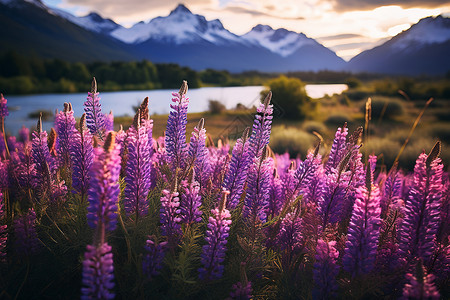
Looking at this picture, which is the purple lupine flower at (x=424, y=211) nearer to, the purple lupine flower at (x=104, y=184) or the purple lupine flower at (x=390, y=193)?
the purple lupine flower at (x=390, y=193)

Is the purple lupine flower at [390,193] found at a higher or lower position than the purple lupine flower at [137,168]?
lower

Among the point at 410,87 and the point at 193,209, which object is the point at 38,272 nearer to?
the point at 193,209

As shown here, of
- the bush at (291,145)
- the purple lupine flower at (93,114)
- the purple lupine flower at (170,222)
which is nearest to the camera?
the purple lupine flower at (170,222)

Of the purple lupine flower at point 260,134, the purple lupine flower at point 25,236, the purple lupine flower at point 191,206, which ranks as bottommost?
the purple lupine flower at point 25,236

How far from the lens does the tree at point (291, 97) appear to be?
1783cm

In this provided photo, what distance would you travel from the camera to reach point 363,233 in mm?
1222

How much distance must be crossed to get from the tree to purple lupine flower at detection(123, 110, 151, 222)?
54.2ft

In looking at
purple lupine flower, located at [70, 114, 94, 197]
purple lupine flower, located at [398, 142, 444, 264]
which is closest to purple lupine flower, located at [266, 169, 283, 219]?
purple lupine flower, located at [398, 142, 444, 264]

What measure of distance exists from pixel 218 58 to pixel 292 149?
2986 inches

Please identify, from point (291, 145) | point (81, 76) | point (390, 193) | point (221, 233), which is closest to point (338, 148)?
point (390, 193)

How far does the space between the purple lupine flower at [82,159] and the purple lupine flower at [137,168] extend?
287mm

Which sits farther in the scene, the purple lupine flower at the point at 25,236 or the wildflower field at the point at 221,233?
the purple lupine flower at the point at 25,236

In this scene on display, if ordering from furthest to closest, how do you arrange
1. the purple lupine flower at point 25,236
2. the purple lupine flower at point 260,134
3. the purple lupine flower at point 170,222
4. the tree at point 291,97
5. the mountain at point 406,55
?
the mountain at point 406,55
the tree at point 291,97
the purple lupine flower at point 260,134
the purple lupine flower at point 25,236
the purple lupine flower at point 170,222

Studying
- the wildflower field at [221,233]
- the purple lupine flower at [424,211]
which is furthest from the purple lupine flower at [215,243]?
the purple lupine flower at [424,211]
